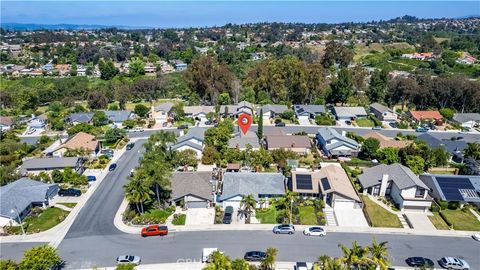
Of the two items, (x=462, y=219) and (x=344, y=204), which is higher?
(x=344, y=204)

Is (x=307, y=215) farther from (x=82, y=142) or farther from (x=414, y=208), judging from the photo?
(x=82, y=142)

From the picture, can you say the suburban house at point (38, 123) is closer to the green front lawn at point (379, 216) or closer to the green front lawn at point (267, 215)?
the green front lawn at point (267, 215)

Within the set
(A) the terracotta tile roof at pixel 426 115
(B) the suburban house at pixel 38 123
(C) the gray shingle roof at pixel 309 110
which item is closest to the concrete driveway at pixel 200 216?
(C) the gray shingle roof at pixel 309 110

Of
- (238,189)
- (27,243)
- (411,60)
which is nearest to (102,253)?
(27,243)

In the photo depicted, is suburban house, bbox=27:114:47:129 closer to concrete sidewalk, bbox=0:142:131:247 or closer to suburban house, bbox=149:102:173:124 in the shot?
suburban house, bbox=149:102:173:124

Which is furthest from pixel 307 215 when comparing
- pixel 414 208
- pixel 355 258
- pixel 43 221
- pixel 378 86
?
pixel 378 86

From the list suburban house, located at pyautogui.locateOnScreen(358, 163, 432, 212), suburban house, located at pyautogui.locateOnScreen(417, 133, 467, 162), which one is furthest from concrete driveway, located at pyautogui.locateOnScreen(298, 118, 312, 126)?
suburban house, located at pyautogui.locateOnScreen(358, 163, 432, 212)

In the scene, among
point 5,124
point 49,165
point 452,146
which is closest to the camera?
point 49,165

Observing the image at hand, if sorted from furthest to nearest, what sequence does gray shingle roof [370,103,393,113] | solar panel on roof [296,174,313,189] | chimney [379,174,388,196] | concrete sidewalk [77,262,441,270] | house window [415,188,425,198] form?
1. gray shingle roof [370,103,393,113]
2. solar panel on roof [296,174,313,189]
3. chimney [379,174,388,196]
4. house window [415,188,425,198]
5. concrete sidewalk [77,262,441,270]
